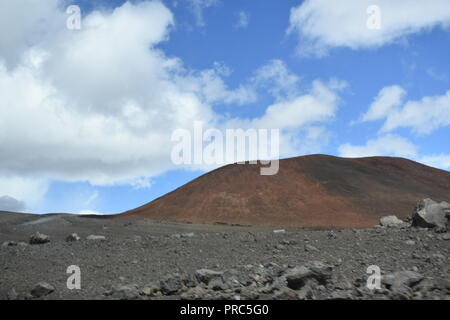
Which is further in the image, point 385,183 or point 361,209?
point 385,183

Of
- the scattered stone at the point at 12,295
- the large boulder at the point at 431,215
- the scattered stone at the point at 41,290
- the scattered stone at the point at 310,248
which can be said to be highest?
the large boulder at the point at 431,215

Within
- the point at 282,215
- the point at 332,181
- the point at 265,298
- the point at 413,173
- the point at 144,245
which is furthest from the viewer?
the point at 413,173

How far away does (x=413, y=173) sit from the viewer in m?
48.0

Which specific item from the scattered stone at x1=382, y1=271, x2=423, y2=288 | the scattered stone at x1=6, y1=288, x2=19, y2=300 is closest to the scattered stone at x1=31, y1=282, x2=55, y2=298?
the scattered stone at x1=6, y1=288, x2=19, y2=300

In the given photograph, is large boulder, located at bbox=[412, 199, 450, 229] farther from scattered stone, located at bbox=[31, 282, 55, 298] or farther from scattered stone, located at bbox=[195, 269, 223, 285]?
scattered stone, located at bbox=[31, 282, 55, 298]

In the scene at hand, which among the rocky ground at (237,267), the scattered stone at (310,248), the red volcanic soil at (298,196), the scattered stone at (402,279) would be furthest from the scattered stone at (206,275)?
the red volcanic soil at (298,196)

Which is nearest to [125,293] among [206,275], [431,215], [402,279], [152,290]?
[152,290]

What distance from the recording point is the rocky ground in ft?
22.5

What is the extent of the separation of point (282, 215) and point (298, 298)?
84.3 ft

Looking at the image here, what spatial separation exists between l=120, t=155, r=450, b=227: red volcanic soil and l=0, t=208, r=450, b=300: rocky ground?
60.8ft

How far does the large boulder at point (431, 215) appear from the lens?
43.3ft

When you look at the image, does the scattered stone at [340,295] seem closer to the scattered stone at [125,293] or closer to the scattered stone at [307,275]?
the scattered stone at [307,275]
